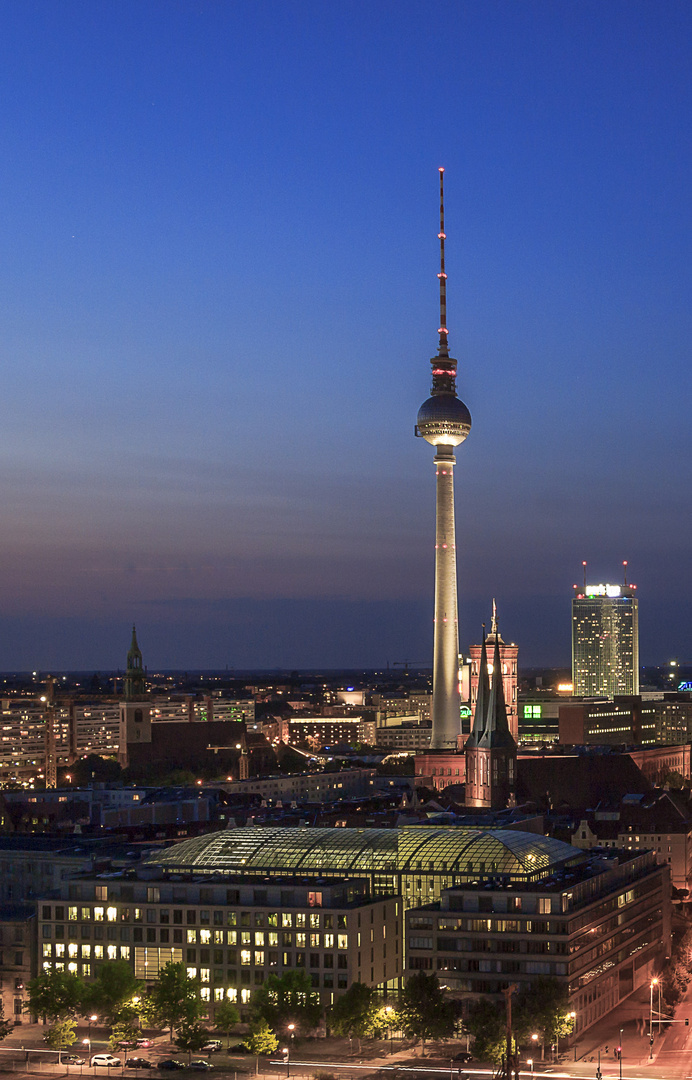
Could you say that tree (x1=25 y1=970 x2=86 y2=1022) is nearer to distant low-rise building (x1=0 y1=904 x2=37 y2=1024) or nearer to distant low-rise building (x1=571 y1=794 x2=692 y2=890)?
distant low-rise building (x1=0 y1=904 x2=37 y2=1024)

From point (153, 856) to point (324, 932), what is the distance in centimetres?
2466

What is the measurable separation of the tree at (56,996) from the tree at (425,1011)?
61.6 feet

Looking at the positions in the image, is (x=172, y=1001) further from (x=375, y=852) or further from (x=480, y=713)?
(x=480, y=713)

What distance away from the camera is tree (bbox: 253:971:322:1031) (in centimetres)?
9456

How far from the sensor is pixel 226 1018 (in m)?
96.4

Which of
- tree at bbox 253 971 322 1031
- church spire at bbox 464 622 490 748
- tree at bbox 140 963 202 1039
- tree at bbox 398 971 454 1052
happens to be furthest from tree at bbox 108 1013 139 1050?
church spire at bbox 464 622 490 748

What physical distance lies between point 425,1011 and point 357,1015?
3.79 m

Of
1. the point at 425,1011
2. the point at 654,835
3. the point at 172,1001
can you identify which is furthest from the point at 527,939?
the point at 654,835

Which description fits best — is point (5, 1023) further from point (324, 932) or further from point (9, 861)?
point (9, 861)

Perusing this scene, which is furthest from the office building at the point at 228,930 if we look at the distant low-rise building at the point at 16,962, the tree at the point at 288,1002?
the tree at the point at 288,1002

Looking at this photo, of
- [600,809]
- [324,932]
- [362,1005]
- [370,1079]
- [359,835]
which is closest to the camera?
[370,1079]

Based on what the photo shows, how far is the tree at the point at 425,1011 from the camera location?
305ft

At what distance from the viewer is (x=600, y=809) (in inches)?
7377

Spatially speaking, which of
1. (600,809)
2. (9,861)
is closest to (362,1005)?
(9,861)
